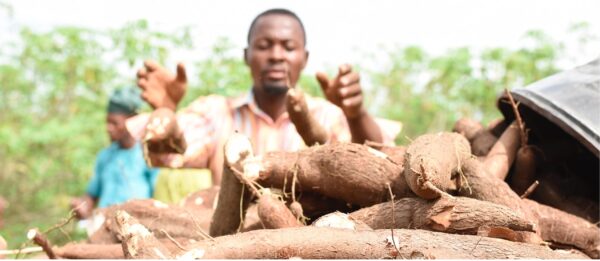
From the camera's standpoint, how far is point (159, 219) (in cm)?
260

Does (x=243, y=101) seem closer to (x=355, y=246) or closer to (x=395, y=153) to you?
(x=395, y=153)

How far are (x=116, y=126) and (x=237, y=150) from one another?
2.79 meters

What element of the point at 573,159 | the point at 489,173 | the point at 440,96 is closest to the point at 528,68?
the point at 440,96

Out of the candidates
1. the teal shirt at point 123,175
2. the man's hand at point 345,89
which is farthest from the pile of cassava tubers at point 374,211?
the teal shirt at point 123,175

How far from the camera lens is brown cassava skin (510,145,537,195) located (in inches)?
93.5

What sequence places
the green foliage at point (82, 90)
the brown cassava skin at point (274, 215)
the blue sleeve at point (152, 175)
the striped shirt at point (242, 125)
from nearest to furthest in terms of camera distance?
the brown cassava skin at point (274, 215) < the striped shirt at point (242, 125) < the blue sleeve at point (152, 175) < the green foliage at point (82, 90)

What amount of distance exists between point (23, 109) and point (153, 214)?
17.7 feet

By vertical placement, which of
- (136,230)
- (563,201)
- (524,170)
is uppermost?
(136,230)

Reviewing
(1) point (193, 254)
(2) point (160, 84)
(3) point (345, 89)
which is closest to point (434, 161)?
(1) point (193, 254)

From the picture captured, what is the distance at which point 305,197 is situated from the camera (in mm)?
2270

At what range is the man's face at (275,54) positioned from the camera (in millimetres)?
3441

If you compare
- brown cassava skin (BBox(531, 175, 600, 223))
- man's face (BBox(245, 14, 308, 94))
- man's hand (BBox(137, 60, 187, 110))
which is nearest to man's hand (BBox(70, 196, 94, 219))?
man's hand (BBox(137, 60, 187, 110))

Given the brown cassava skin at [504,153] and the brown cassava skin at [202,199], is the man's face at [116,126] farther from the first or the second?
the brown cassava skin at [504,153]

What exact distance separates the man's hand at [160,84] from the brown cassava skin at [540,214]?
4.94 feet
